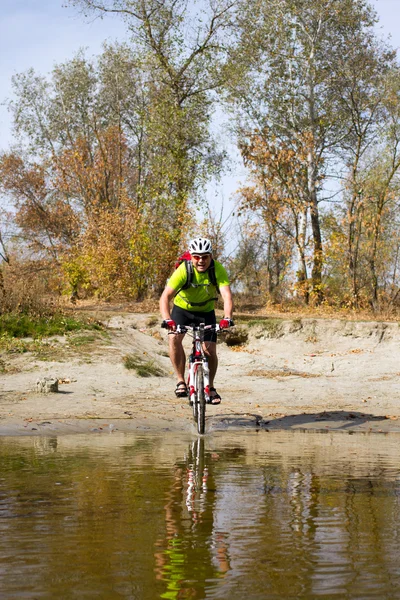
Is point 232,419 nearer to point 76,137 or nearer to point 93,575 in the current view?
point 93,575

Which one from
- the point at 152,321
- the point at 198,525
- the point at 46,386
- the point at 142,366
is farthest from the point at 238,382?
the point at 198,525

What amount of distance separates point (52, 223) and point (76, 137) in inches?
209

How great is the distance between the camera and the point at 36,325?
56.0 feet

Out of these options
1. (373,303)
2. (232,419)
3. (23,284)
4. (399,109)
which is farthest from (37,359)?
(399,109)

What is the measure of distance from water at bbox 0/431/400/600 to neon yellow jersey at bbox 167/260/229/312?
2.99m

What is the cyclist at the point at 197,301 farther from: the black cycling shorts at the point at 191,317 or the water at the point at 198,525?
the water at the point at 198,525

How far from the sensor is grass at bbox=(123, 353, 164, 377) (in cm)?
1495

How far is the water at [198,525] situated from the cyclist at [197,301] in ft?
9.01

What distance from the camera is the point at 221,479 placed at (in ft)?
19.2

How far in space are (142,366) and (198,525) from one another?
11.1 metres

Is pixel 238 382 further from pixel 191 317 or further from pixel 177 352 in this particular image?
pixel 191 317

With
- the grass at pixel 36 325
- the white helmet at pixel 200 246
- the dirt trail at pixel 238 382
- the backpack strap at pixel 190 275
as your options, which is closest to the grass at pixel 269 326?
the dirt trail at pixel 238 382

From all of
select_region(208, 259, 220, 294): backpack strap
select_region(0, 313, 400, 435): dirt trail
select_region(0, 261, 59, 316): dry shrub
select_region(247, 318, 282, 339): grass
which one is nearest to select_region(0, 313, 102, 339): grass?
select_region(0, 261, 59, 316): dry shrub

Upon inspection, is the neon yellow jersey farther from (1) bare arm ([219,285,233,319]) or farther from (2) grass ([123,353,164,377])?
(2) grass ([123,353,164,377])
